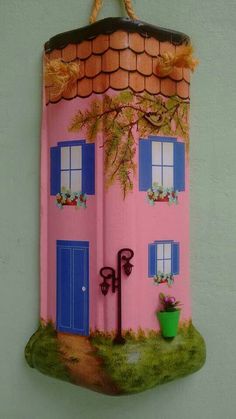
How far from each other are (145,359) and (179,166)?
459 mm

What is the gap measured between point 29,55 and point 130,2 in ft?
0.96

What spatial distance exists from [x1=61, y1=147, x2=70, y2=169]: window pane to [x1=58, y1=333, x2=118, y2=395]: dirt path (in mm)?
403

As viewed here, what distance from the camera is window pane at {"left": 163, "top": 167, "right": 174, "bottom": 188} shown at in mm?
1036

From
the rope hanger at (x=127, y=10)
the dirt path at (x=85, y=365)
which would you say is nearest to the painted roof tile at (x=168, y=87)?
the rope hanger at (x=127, y=10)

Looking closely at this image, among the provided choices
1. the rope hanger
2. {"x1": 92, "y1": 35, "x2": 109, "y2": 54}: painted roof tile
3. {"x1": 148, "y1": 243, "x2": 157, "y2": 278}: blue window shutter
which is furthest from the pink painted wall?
the rope hanger

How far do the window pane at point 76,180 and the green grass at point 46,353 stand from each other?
1.12ft

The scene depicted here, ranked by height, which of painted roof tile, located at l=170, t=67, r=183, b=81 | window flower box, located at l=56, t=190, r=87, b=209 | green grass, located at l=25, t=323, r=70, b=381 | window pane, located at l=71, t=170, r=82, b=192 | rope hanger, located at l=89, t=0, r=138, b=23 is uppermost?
rope hanger, located at l=89, t=0, r=138, b=23

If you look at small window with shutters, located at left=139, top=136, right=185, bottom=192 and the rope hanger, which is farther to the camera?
the rope hanger

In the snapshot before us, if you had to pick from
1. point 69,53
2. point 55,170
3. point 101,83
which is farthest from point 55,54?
point 55,170

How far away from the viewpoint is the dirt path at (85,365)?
963 millimetres

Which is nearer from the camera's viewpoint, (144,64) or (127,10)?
(144,64)

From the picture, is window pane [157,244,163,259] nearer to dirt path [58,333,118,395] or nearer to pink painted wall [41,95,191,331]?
pink painted wall [41,95,191,331]

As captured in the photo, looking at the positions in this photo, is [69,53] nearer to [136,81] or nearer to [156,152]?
[136,81]

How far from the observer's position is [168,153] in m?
1.04
